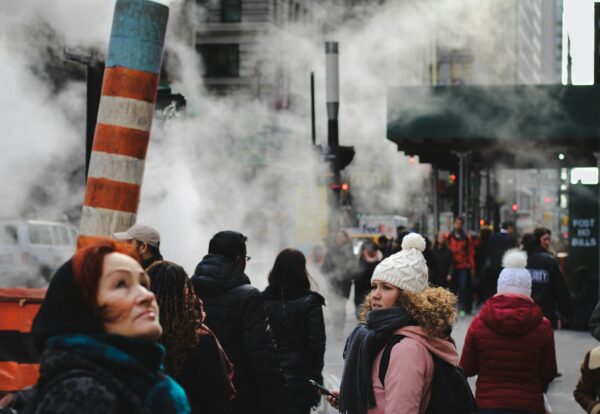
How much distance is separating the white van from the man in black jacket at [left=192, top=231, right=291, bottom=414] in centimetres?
762

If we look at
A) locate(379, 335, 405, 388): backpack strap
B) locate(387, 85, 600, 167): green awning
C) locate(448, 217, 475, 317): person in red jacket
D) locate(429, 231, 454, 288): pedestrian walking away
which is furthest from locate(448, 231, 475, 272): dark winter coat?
locate(379, 335, 405, 388): backpack strap

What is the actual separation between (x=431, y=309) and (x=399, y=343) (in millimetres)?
183

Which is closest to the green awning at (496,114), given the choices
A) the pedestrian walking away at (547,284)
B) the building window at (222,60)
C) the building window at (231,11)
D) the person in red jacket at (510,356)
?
the pedestrian walking away at (547,284)

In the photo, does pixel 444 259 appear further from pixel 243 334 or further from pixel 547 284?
pixel 243 334

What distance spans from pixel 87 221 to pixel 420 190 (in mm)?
56343

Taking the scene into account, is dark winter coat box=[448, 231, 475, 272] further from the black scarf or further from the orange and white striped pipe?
the black scarf

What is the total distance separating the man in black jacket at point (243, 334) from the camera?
5051 millimetres

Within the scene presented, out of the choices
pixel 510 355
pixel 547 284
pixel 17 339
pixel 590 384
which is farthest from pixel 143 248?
pixel 547 284

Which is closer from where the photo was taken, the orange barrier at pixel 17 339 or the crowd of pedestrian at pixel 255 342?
the crowd of pedestrian at pixel 255 342

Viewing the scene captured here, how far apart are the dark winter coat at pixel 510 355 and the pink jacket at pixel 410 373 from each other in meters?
1.26

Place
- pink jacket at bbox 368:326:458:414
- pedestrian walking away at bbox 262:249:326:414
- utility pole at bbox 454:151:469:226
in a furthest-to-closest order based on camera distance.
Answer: utility pole at bbox 454:151:469:226, pedestrian walking away at bbox 262:249:326:414, pink jacket at bbox 368:326:458:414

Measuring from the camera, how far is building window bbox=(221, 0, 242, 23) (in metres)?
45.6

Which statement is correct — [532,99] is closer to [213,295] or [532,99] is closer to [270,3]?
[213,295]

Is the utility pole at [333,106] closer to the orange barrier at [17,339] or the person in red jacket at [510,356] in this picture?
the orange barrier at [17,339]
